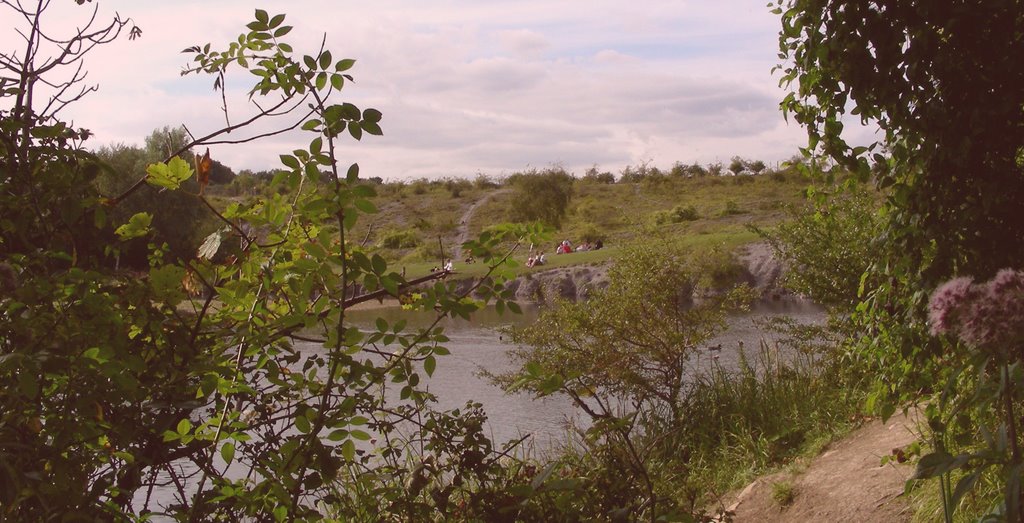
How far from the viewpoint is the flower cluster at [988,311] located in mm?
1779

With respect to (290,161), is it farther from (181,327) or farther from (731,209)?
(731,209)

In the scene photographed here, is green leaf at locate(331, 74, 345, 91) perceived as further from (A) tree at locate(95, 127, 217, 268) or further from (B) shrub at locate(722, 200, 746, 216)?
(B) shrub at locate(722, 200, 746, 216)

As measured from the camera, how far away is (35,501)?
6.55ft

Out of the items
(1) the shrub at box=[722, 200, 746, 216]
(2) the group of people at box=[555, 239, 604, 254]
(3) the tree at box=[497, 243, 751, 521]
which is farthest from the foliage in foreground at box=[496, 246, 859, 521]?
(1) the shrub at box=[722, 200, 746, 216]

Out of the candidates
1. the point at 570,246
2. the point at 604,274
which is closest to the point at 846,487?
the point at 604,274

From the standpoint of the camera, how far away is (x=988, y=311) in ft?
5.90

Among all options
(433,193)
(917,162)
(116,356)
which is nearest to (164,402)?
(116,356)

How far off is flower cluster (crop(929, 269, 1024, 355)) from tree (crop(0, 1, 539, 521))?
94 cm

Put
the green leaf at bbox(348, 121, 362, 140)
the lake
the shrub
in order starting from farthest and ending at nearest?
1. the shrub
2. the lake
3. the green leaf at bbox(348, 121, 362, 140)

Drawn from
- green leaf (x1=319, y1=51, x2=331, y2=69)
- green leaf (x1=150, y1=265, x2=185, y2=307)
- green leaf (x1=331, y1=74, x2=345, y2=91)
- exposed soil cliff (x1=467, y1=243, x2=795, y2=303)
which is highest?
green leaf (x1=319, y1=51, x2=331, y2=69)

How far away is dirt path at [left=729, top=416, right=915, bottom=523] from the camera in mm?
4797

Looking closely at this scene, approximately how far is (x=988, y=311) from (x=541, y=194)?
42.7 meters

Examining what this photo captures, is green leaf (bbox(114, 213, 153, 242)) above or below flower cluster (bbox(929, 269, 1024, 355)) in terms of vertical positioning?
above

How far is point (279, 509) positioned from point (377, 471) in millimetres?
723
